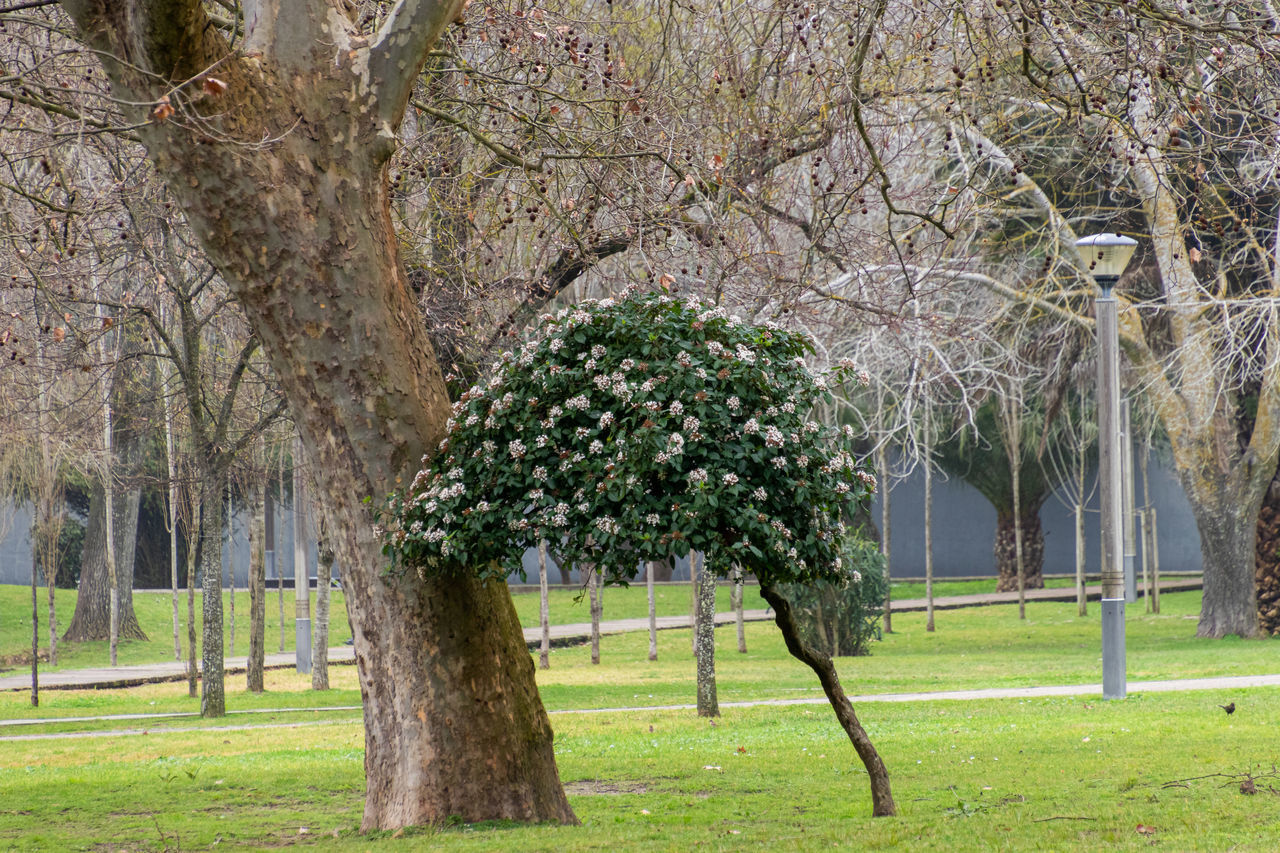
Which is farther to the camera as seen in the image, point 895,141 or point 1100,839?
point 895,141

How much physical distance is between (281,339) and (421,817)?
2886 mm

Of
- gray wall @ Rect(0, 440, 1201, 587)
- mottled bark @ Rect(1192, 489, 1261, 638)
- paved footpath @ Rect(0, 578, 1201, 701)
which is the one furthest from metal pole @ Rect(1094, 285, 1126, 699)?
gray wall @ Rect(0, 440, 1201, 587)

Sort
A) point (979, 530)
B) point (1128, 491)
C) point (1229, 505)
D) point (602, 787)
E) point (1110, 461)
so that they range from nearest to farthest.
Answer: point (602, 787), point (1110, 461), point (1229, 505), point (1128, 491), point (979, 530)

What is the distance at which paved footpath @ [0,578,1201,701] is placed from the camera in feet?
76.2

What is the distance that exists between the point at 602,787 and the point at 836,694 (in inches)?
116

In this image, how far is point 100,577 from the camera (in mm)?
31297

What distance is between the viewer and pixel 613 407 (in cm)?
657

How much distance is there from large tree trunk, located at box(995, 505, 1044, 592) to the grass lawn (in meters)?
20.4

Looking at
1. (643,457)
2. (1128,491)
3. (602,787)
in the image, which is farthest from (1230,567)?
(643,457)

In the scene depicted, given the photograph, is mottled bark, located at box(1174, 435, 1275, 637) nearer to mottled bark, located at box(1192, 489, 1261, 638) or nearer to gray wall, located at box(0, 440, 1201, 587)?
mottled bark, located at box(1192, 489, 1261, 638)

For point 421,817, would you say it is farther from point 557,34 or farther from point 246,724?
point 246,724

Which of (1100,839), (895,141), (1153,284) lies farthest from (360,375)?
(1153,284)

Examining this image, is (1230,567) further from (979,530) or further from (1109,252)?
(979,530)

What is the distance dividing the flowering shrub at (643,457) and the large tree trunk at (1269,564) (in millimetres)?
19079
